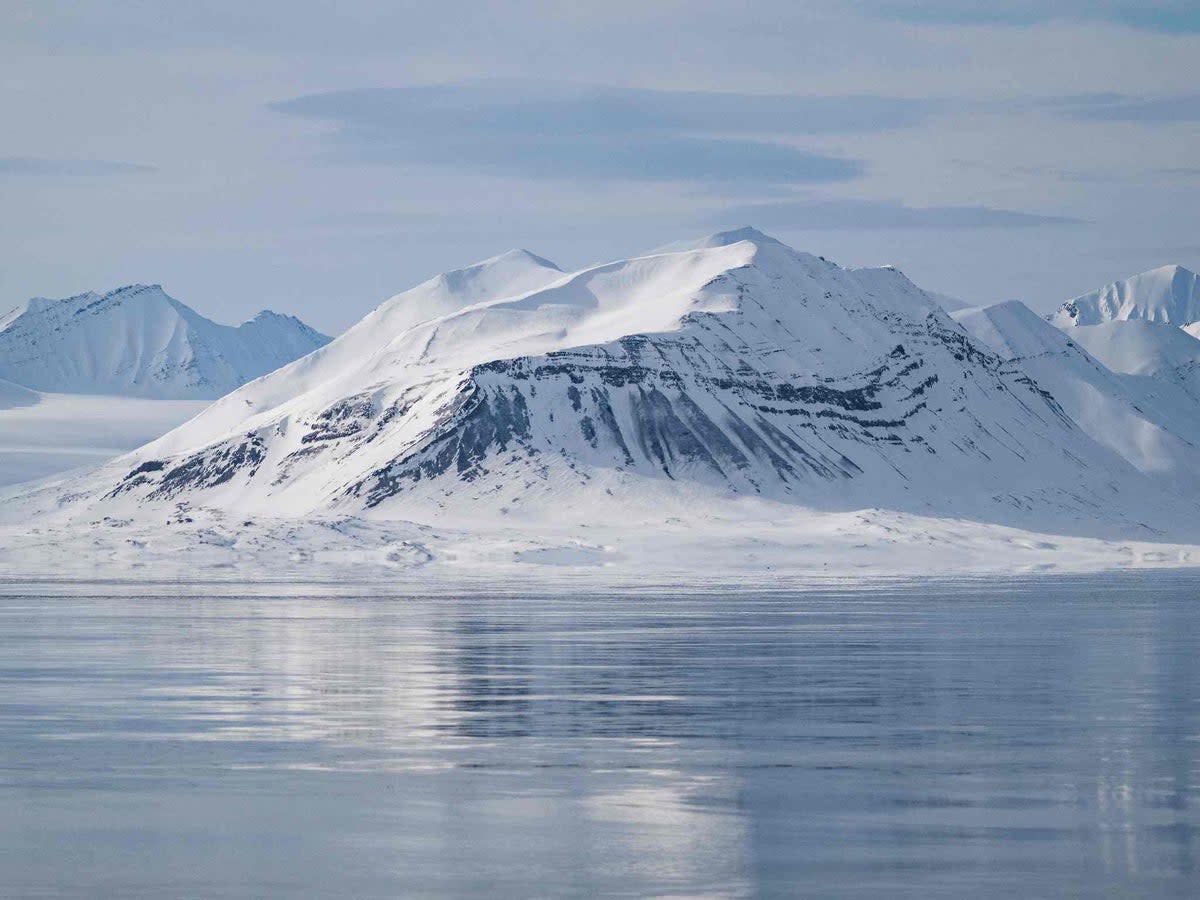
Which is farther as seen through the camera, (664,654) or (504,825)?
(664,654)

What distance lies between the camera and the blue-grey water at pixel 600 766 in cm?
2720

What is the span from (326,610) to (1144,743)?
201ft

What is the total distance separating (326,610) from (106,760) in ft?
191

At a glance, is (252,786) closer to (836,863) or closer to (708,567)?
(836,863)

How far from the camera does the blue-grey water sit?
27203 mm

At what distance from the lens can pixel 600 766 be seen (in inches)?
1457

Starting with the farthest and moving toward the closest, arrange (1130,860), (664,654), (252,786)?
(664,654)
(252,786)
(1130,860)

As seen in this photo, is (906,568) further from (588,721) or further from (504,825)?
(504,825)

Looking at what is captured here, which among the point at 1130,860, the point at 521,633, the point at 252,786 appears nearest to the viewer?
the point at 1130,860

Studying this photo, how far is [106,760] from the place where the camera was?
125 ft

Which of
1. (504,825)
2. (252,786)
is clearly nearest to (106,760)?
(252,786)

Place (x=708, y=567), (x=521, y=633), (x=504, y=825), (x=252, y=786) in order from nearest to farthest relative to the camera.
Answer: (x=504, y=825)
(x=252, y=786)
(x=521, y=633)
(x=708, y=567)

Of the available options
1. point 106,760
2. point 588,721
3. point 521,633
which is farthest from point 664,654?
point 106,760

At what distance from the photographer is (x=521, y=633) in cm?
Answer: 7762
